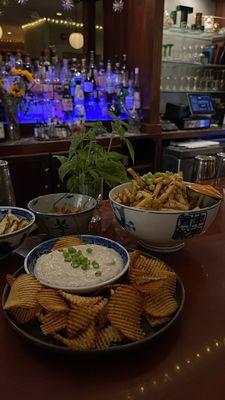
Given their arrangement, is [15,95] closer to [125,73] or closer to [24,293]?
[125,73]

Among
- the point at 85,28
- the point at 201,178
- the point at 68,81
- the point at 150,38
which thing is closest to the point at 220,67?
the point at 150,38

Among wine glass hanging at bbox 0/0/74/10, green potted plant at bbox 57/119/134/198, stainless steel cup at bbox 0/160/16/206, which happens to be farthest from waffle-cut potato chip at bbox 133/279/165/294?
wine glass hanging at bbox 0/0/74/10

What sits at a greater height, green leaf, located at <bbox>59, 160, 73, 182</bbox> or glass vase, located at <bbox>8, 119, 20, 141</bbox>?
green leaf, located at <bbox>59, 160, 73, 182</bbox>

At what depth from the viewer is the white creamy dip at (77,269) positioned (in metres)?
0.66

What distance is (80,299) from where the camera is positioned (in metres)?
0.60

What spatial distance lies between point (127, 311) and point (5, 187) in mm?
653

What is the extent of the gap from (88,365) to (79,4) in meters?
3.90

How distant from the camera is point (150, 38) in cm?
323

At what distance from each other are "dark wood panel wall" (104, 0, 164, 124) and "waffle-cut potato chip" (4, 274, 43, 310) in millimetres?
3024

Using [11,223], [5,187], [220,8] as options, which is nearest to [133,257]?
[11,223]

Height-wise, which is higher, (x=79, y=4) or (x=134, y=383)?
(x=79, y=4)

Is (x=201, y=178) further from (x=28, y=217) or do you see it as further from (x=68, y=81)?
(x=68, y=81)

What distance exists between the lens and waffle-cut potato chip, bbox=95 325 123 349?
21.8 inches

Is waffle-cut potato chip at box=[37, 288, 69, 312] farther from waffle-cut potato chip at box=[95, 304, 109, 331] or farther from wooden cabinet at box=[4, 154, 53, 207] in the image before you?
wooden cabinet at box=[4, 154, 53, 207]
